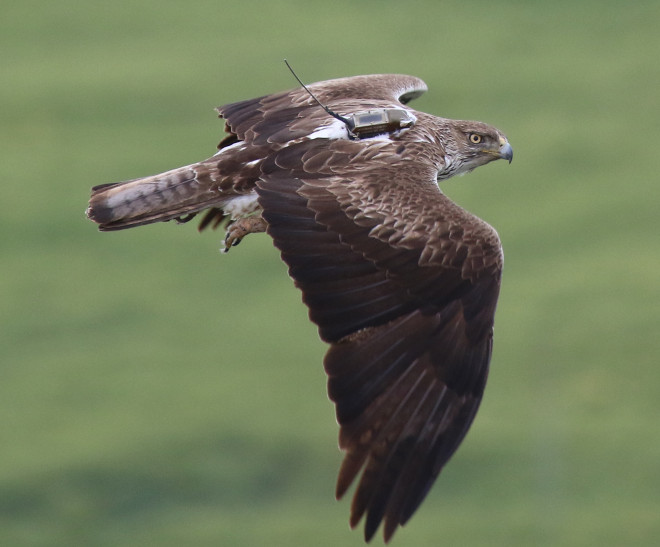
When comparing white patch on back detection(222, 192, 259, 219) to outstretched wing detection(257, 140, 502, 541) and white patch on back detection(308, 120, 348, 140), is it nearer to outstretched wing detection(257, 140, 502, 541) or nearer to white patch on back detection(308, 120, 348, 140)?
outstretched wing detection(257, 140, 502, 541)

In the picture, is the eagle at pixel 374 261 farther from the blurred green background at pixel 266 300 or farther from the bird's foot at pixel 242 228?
the blurred green background at pixel 266 300

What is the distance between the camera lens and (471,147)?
559 inches

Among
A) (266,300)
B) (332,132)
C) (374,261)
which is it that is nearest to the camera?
(374,261)

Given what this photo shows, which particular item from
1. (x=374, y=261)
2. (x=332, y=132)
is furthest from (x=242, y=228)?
(x=374, y=261)

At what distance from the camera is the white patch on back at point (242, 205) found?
42.2 ft

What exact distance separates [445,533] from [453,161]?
2325 centimetres

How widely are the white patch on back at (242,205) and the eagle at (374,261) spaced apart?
11 millimetres

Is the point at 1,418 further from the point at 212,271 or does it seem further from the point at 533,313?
the point at 533,313

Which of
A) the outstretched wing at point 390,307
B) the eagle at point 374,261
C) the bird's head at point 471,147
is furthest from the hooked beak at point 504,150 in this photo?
the outstretched wing at point 390,307

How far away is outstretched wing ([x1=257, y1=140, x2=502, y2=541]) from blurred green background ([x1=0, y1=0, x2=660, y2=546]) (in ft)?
79.7

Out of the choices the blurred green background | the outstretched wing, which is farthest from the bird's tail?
the blurred green background

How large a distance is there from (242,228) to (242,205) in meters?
0.21

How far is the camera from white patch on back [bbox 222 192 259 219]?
12.9 metres

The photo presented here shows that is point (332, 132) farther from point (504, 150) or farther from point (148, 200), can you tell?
point (504, 150)
